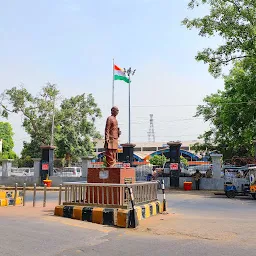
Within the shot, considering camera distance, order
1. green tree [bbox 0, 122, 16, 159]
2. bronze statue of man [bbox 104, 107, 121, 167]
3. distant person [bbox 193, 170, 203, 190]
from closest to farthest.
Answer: bronze statue of man [bbox 104, 107, 121, 167]
distant person [bbox 193, 170, 203, 190]
green tree [bbox 0, 122, 16, 159]

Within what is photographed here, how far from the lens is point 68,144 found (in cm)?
3719

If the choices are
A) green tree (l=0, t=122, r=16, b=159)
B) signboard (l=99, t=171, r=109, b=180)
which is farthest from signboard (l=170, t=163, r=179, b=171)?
green tree (l=0, t=122, r=16, b=159)

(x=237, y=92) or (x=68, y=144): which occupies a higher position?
(x=237, y=92)

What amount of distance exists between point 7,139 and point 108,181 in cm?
5479

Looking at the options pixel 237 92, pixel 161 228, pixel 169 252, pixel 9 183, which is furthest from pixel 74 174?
pixel 169 252

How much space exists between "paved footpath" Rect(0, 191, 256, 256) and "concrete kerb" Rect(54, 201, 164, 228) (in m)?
0.24

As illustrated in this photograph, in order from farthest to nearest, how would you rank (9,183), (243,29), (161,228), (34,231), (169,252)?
(9,183)
(243,29)
(161,228)
(34,231)
(169,252)

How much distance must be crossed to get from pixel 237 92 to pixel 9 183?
19.0m

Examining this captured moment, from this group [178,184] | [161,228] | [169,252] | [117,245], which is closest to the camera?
[169,252]

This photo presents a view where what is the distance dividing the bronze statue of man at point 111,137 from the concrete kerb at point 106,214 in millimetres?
1782

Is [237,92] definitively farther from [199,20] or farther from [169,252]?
[169,252]

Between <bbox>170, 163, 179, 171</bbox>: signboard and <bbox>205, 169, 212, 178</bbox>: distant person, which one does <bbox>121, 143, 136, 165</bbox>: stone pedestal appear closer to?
<bbox>170, 163, 179, 171</bbox>: signboard

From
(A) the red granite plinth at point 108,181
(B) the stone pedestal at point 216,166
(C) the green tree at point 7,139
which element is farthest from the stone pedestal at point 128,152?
(C) the green tree at point 7,139

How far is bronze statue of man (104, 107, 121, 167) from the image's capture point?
10329 millimetres
